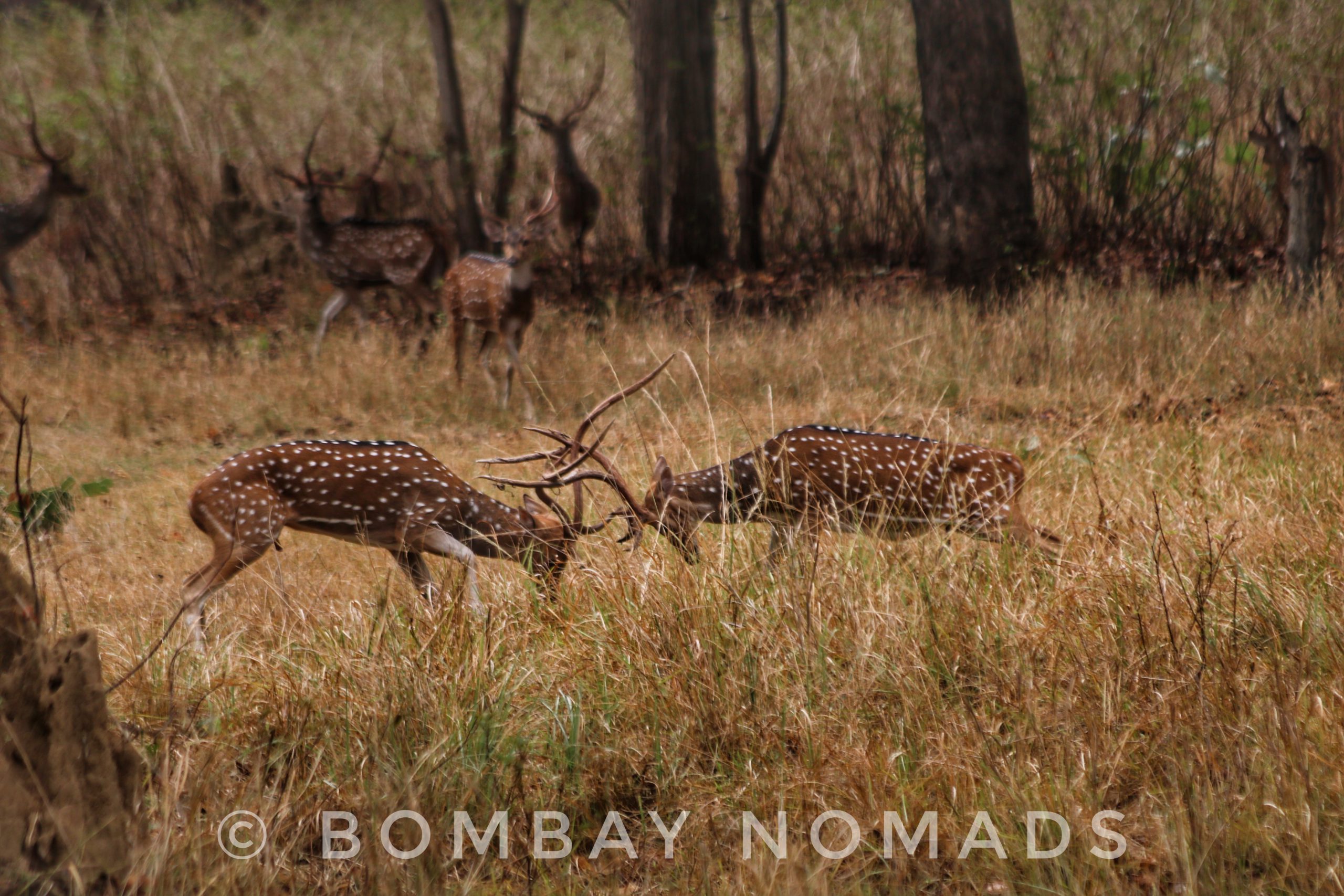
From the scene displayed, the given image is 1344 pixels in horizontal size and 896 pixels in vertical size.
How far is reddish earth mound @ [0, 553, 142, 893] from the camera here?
2445 millimetres

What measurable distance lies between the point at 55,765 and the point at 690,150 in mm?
12184

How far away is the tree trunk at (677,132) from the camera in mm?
13977

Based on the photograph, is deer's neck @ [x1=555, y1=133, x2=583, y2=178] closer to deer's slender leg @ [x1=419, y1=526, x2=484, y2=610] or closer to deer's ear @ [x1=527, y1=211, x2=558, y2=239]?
deer's ear @ [x1=527, y1=211, x2=558, y2=239]

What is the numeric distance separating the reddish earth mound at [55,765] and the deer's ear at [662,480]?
100 inches

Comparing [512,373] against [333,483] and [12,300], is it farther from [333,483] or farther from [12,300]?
[12,300]

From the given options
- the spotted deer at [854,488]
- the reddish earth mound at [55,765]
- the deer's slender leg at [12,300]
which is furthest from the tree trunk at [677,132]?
the reddish earth mound at [55,765]

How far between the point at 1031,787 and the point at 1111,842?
206 mm

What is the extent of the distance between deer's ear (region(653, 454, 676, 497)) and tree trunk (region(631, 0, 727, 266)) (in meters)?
9.29

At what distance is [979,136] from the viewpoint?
11.4 m

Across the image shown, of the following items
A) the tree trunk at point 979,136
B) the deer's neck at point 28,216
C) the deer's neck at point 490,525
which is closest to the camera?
the deer's neck at point 490,525

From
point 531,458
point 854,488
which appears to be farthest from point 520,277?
point 531,458

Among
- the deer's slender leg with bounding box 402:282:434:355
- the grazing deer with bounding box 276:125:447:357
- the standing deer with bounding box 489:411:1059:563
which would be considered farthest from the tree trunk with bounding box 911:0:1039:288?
the standing deer with bounding box 489:411:1059:563

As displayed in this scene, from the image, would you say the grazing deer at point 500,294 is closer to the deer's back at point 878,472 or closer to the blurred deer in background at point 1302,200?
the deer's back at point 878,472

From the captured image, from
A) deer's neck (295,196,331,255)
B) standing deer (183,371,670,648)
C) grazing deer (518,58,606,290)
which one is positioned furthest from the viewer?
grazing deer (518,58,606,290)
